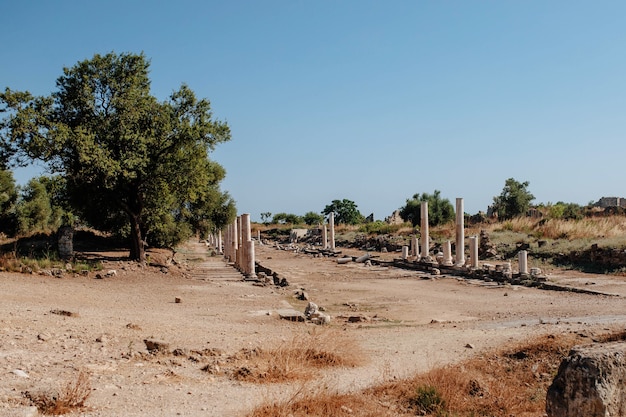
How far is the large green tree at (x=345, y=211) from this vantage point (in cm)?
8694

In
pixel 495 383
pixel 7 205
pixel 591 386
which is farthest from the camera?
pixel 7 205

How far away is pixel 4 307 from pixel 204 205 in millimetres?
25641

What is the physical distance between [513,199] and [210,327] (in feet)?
166

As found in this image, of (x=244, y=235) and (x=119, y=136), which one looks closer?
(x=119, y=136)

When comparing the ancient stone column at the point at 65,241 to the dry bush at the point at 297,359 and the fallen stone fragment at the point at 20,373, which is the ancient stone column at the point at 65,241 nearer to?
the dry bush at the point at 297,359

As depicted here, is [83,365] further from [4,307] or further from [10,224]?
[10,224]

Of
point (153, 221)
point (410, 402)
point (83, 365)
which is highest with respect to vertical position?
point (153, 221)

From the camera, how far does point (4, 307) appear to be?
10312 mm

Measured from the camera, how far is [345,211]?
8806 cm

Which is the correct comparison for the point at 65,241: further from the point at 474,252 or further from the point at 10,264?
the point at 474,252

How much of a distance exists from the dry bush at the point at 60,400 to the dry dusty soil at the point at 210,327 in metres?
0.11

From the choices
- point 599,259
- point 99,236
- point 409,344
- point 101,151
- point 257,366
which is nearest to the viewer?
point 257,366

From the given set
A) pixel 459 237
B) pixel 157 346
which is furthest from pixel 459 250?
pixel 157 346

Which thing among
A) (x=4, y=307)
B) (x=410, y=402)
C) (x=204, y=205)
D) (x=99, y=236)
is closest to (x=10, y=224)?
(x=99, y=236)
